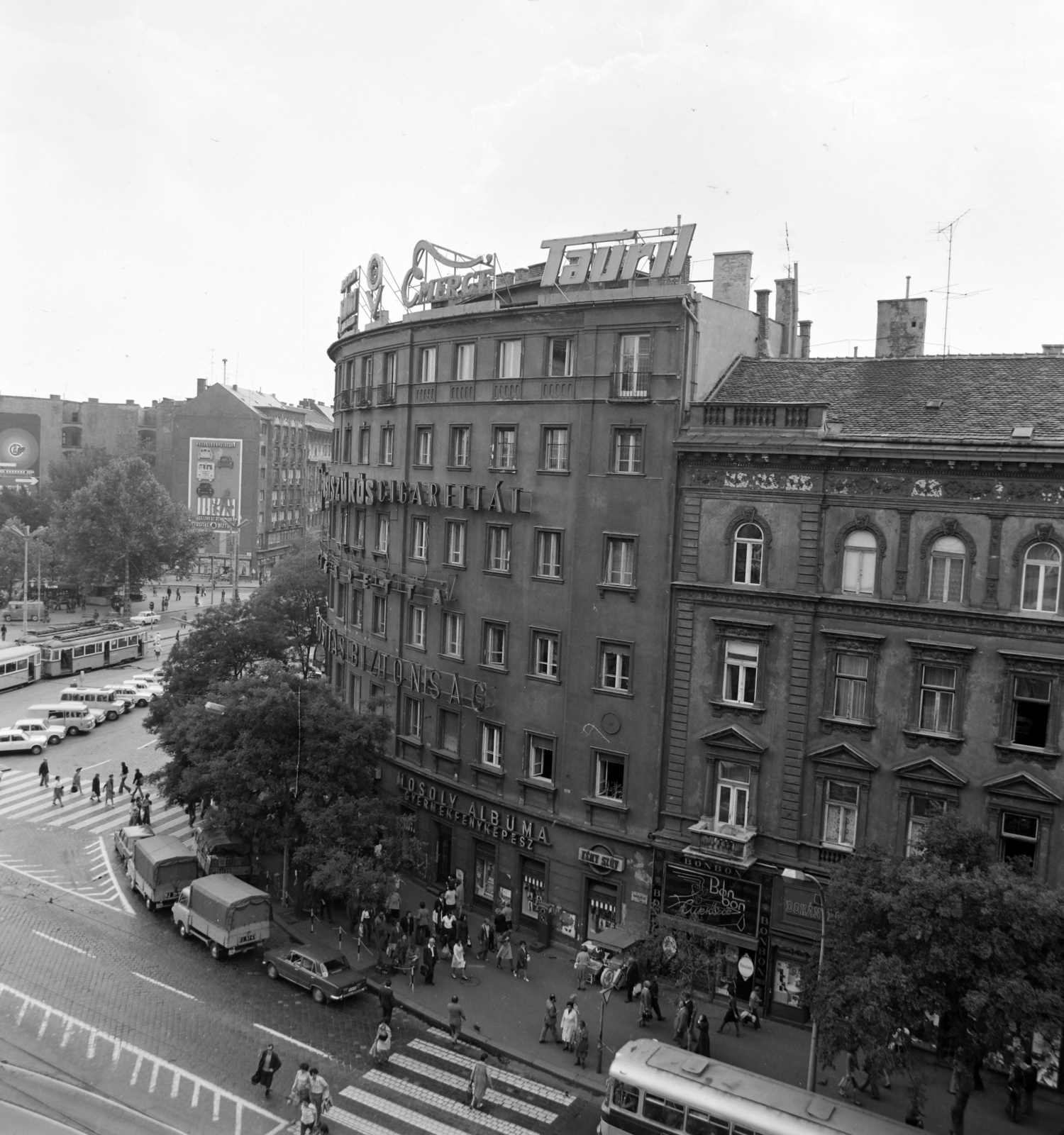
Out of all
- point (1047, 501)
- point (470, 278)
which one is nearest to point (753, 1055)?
point (1047, 501)

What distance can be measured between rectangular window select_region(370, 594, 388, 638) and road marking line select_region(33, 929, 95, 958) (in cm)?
1768

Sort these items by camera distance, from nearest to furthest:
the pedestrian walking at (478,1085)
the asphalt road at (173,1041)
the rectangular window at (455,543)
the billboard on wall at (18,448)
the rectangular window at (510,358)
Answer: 1. the asphalt road at (173,1041)
2. the pedestrian walking at (478,1085)
3. the rectangular window at (510,358)
4. the rectangular window at (455,543)
5. the billboard on wall at (18,448)

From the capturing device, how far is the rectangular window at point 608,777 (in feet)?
125

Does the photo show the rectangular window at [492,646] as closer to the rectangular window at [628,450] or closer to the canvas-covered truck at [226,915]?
the rectangular window at [628,450]

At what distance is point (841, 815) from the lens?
1323 inches

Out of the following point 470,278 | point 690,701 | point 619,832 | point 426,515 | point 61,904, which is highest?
point 470,278

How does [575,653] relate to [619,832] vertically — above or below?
above

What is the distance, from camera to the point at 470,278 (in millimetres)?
45125

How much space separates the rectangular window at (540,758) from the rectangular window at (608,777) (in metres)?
2.16

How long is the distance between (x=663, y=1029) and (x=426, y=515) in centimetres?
2248

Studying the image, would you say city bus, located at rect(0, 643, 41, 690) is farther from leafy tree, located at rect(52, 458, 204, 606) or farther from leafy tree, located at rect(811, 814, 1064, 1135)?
leafy tree, located at rect(811, 814, 1064, 1135)

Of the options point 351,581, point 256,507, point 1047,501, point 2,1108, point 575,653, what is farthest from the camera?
point 256,507

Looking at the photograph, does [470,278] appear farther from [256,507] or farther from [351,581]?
[256,507]

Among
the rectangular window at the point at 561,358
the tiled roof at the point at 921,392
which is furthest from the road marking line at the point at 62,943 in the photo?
the tiled roof at the point at 921,392
